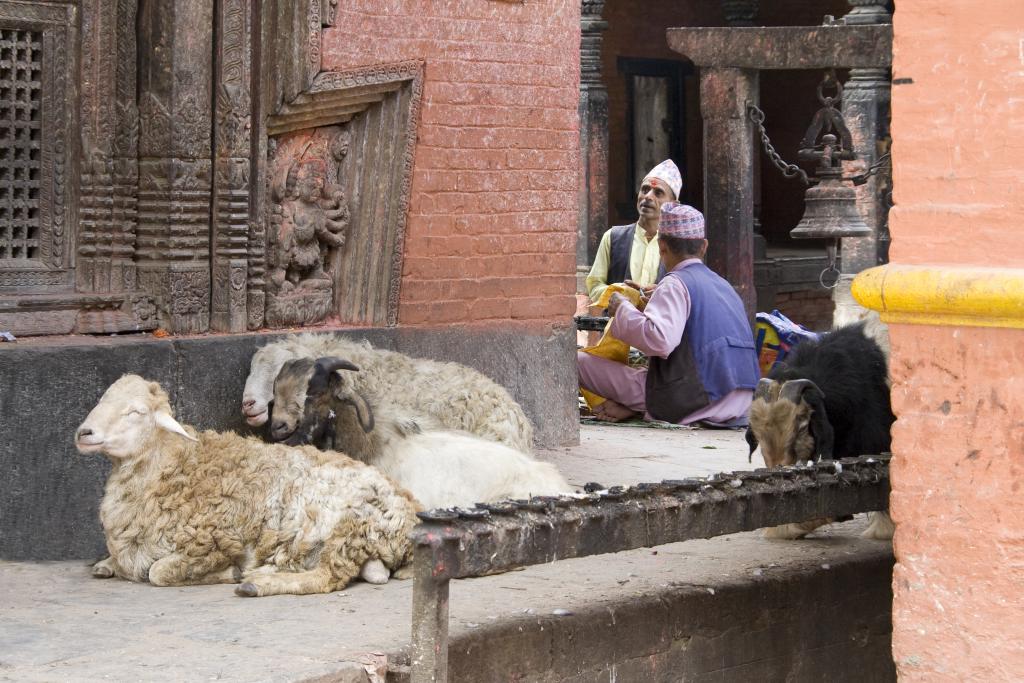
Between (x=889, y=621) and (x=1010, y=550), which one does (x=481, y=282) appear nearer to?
(x=889, y=621)

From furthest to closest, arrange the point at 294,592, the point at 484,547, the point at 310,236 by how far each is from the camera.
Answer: the point at 310,236 → the point at 294,592 → the point at 484,547

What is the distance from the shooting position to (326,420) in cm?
650

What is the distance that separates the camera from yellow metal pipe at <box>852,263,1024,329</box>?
14.2 feet

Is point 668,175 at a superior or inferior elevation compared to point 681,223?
superior

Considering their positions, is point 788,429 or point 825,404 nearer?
point 788,429

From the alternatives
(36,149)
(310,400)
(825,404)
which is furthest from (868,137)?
(36,149)

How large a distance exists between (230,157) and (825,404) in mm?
2744

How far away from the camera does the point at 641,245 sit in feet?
35.0

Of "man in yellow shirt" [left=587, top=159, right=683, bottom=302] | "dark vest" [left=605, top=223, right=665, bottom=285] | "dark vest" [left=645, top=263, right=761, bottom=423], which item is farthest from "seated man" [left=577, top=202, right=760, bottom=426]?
"dark vest" [left=605, top=223, right=665, bottom=285]

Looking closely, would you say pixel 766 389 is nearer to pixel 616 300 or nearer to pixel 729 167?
pixel 616 300

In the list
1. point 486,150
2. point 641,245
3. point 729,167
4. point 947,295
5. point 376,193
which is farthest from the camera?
point 729,167

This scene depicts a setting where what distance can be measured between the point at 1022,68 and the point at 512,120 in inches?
166

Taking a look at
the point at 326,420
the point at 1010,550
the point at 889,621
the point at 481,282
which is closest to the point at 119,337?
the point at 326,420

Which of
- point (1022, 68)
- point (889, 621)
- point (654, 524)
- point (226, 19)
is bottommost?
point (889, 621)
